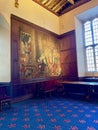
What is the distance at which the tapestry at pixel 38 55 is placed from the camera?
5727 mm

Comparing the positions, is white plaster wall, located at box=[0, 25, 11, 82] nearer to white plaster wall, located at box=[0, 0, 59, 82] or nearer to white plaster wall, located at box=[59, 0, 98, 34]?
white plaster wall, located at box=[0, 0, 59, 82]

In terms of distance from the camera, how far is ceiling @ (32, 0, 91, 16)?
714cm

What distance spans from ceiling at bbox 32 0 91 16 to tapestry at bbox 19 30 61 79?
1.80 metres

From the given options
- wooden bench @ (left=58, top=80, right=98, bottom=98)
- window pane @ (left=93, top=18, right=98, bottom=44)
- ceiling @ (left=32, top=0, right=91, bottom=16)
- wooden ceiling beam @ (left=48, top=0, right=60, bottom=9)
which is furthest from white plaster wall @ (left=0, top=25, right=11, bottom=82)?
window pane @ (left=93, top=18, right=98, bottom=44)

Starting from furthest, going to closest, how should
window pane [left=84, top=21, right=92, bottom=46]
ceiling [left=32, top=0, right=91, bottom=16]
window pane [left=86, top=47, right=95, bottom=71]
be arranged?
window pane [left=84, top=21, right=92, bottom=46], window pane [left=86, top=47, right=95, bottom=71], ceiling [left=32, top=0, right=91, bottom=16]

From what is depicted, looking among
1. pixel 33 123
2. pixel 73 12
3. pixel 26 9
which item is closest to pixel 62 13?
pixel 73 12

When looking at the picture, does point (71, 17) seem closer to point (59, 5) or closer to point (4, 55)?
point (59, 5)

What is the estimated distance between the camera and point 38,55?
6453mm

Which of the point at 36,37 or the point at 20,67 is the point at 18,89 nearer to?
the point at 20,67

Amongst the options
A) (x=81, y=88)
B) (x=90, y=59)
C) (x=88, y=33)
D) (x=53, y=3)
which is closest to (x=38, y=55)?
(x=81, y=88)

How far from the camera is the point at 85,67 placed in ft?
25.0

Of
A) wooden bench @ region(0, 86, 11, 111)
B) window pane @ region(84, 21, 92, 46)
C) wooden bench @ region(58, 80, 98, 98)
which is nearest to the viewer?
wooden bench @ region(0, 86, 11, 111)

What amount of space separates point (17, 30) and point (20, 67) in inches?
66.1

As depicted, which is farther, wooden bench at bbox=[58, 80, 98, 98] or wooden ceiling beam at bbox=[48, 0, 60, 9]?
wooden ceiling beam at bbox=[48, 0, 60, 9]
